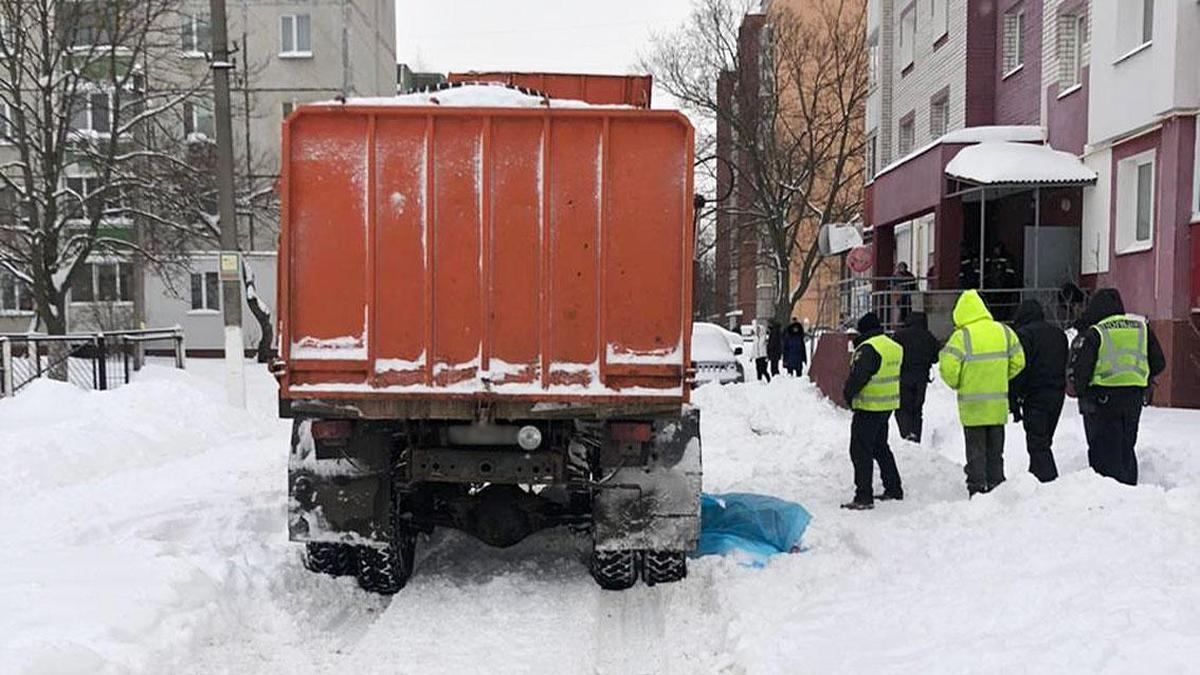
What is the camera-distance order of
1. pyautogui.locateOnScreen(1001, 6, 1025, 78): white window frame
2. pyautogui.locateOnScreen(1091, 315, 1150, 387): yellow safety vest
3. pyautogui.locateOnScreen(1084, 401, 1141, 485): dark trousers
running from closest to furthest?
1. pyautogui.locateOnScreen(1091, 315, 1150, 387): yellow safety vest
2. pyautogui.locateOnScreen(1084, 401, 1141, 485): dark trousers
3. pyautogui.locateOnScreen(1001, 6, 1025, 78): white window frame

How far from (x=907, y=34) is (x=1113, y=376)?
2109cm

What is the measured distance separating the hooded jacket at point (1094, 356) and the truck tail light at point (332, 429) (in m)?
5.58

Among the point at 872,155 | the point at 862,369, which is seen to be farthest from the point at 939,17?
the point at 862,369

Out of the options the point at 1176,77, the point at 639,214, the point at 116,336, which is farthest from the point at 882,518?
the point at 116,336

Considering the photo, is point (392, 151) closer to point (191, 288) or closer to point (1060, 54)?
point (1060, 54)

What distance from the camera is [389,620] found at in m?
5.88

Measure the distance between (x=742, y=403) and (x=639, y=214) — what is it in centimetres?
1166

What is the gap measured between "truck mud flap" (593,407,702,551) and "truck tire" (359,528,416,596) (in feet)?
4.07

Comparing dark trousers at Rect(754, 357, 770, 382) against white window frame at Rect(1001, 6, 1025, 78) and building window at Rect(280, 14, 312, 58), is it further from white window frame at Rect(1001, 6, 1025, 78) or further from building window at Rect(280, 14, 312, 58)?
building window at Rect(280, 14, 312, 58)

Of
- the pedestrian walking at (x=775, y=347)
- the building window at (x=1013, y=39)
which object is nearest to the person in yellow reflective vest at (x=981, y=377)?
the building window at (x=1013, y=39)

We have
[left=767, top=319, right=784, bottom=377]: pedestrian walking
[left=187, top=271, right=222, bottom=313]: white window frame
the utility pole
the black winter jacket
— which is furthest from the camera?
[left=187, top=271, right=222, bottom=313]: white window frame

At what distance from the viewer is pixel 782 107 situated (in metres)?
35.5

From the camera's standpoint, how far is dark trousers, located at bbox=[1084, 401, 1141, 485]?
8.20 m

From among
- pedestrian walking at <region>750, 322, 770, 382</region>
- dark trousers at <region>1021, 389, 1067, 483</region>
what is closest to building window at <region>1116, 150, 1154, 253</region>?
dark trousers at <region>1021, 389, 1067, 483</region>
